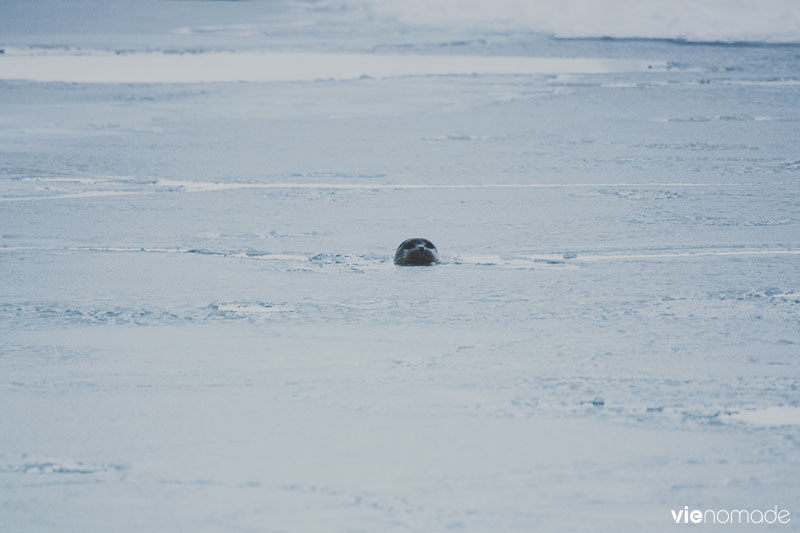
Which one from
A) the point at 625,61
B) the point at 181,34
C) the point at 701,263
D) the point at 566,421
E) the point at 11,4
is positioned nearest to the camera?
the point at 566,421

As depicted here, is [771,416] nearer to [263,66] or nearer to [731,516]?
[731,516]

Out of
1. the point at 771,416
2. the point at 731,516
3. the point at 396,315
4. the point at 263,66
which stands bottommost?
the point at 731,516

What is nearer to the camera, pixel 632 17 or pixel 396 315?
pixel 396 315

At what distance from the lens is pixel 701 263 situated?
4.45 m

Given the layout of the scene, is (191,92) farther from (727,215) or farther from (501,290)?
(501,290)

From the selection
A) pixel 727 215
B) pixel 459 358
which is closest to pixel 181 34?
pixel 727 215

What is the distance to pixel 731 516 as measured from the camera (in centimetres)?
240

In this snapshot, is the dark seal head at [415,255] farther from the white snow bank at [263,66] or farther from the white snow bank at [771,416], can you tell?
the white snow bank at [263,66]

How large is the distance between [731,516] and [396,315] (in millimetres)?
1596

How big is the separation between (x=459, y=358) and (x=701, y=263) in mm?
1454

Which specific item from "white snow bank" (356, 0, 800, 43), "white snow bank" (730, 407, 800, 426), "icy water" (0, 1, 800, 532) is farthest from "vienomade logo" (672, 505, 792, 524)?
"white snow bank" (356, 0, 800, 43)

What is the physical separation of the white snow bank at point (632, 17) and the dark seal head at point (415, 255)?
32.0 ft

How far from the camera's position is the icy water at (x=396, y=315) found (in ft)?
8.38

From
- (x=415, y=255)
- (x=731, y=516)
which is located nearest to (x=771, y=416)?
(x=731, y=516)
